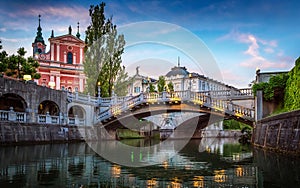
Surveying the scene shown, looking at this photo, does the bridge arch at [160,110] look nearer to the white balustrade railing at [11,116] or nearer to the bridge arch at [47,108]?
the bridge arch at [47,108]

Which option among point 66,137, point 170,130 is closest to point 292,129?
point 66,137

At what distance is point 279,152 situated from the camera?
15086mm

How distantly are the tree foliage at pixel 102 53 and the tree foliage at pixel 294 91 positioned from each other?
55.9 ft

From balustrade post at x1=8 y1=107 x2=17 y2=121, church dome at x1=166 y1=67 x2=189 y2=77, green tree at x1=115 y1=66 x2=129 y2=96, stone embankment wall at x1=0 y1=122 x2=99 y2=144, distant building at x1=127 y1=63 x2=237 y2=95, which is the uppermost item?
church dome at x1=166 y1=67 x2=189 y2=77

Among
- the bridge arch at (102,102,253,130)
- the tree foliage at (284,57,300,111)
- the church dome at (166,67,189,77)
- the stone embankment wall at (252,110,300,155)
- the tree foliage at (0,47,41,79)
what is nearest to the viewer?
the stone embankment wall at (252,110,300,155)

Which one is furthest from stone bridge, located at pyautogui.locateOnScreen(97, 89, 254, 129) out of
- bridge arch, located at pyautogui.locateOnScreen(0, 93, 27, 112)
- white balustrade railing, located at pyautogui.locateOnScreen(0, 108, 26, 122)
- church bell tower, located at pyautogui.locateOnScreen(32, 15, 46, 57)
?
church bell tower, located at pyautogui.locateOnScreen(32, 15, 46, 57)

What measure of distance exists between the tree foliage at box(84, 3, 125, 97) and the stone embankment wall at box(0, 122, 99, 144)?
213 inches

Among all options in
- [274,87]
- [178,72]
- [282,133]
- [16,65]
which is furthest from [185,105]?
[178,72]

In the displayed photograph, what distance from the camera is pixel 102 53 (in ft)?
105

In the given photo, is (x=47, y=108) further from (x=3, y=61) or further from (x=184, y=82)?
(x=184, y=82)

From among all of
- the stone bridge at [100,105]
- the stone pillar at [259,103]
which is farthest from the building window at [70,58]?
the stone pillar at [259,103]

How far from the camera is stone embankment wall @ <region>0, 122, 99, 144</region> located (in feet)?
62.1

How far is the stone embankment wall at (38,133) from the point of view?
18938 mm

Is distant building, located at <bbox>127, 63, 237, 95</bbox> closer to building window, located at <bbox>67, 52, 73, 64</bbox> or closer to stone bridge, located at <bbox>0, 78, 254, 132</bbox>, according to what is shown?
building window, located at <bbox>67, 52, 73, 64</bbox>
